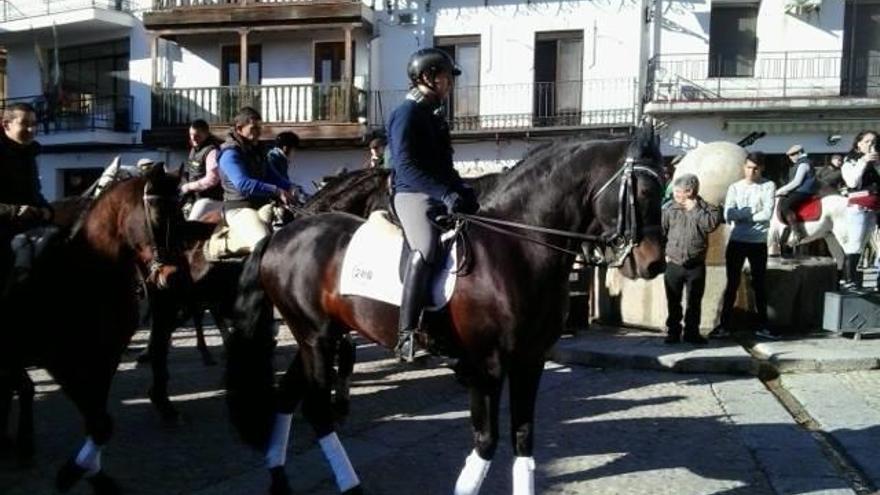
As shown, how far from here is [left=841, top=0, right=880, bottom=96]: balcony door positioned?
21.5 meters

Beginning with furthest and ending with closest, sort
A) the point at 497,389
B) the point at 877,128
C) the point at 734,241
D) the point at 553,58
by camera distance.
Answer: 1. the point at 553,58
2. the point at 877,128
3. the point at 734,241
4. the point at 497,389

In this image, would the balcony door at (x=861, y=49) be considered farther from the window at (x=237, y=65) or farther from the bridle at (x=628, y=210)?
the bridle at (x=628, y=210)

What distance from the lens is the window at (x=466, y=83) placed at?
22.7 meters

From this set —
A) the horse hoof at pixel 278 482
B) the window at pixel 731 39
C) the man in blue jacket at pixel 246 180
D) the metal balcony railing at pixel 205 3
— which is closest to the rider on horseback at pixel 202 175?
the man in blue jacket at pixel 246 180

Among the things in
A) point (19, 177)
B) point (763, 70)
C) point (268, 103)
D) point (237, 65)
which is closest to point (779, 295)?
point (19, 177)

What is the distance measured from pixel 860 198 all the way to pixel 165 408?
9051mm

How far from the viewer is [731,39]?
22.0 m

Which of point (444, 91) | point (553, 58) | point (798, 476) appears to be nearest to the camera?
point (444, 91)

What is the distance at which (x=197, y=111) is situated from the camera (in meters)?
24.0

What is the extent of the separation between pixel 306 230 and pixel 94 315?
1.42 m

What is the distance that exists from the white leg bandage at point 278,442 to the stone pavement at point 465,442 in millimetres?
265

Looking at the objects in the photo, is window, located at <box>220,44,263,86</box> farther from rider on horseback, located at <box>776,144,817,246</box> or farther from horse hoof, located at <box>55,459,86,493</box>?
horse hoof, located at <box>55,459,86,493</box>

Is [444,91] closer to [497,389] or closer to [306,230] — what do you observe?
[306,230]

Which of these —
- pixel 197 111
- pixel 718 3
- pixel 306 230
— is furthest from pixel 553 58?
pixel 306 230
